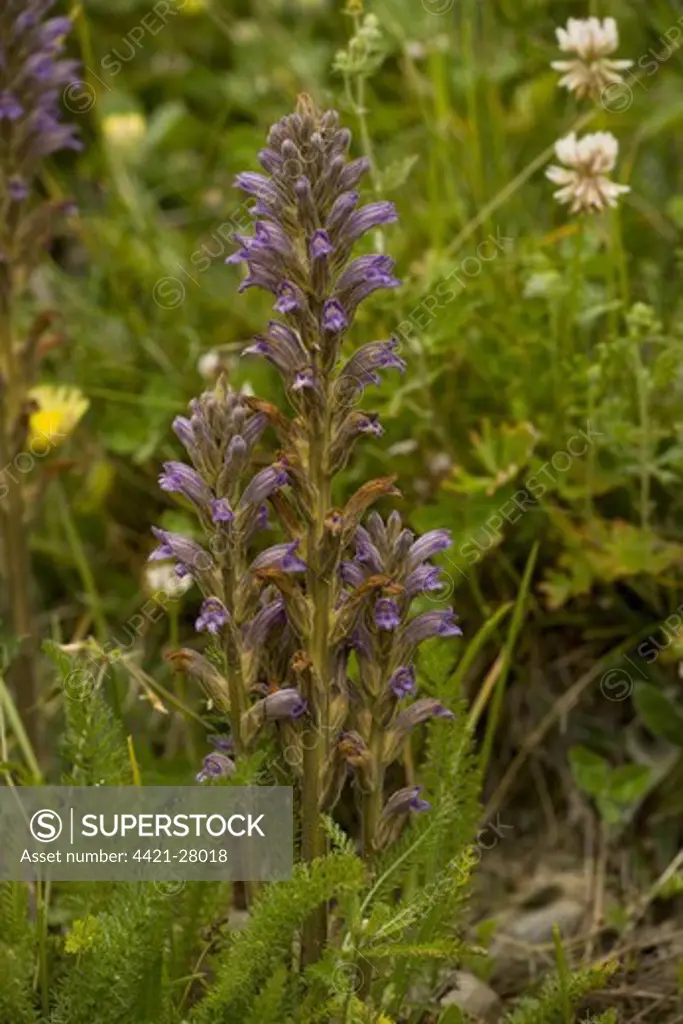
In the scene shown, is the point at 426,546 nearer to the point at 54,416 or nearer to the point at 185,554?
the point at 185,554

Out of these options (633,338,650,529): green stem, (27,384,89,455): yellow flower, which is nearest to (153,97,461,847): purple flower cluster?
(633,338,650,529): green stem

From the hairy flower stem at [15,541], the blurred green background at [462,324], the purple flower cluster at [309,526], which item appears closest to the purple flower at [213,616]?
the purple flower cluster at [309,526]

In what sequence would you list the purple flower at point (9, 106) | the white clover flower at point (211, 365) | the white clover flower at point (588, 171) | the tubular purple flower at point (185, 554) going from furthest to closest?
the white clover flower at point (211, 365) < the purple flower at point (9, 106) < the white clover flower at point (588, 171) < the tubular purple flower at point (185, 554)

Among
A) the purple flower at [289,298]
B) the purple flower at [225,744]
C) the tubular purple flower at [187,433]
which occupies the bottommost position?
the purple flower at [225,744]

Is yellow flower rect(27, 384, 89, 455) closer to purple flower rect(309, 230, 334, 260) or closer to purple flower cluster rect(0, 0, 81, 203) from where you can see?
purple flower cluster rect(0, 0, 81, 203)

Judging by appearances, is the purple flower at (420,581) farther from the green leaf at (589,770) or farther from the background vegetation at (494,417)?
the green leaf at (589,770)

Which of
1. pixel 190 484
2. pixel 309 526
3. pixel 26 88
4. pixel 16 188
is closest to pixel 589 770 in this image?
pixel 309 526

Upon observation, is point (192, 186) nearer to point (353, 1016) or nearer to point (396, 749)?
point (396, 749)
